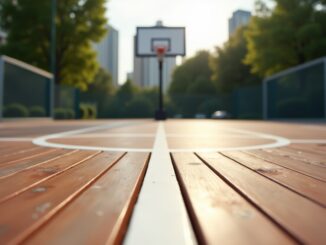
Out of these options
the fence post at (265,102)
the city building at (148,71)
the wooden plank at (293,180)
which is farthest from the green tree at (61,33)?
the city building at (148,71)

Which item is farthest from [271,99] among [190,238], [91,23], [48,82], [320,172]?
[190,238]

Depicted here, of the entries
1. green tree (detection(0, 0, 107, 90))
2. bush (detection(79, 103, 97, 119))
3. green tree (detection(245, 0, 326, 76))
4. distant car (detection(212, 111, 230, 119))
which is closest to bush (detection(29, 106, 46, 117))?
bush (detection(79, 103, 97, 119))

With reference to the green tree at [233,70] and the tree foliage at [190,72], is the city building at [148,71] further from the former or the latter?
the green tree at [233,70]

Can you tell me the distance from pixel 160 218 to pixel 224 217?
0.48ft

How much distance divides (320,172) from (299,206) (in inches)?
24.2

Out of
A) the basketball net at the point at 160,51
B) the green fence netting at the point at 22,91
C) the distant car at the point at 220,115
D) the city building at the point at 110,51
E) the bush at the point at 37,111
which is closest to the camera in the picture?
the green fence netting at the point at 22,91

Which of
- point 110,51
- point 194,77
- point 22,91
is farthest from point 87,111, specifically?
point 110,51

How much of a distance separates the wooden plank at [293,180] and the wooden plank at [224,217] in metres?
0.21

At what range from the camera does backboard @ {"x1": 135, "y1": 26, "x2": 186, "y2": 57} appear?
13.6 meters

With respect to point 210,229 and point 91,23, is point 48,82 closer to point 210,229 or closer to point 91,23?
point 91,23

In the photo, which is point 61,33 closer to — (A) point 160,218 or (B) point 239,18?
(B) point 239,18

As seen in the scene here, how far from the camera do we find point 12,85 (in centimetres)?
974

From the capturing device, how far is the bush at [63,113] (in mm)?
15141

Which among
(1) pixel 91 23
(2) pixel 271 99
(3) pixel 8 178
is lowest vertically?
(3) pixel 8 178
